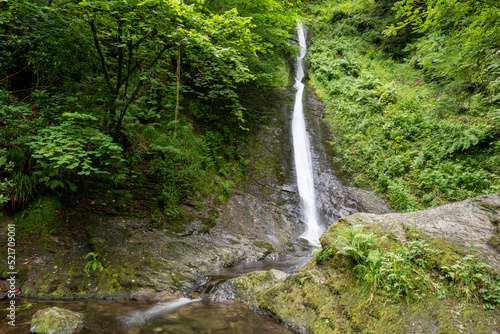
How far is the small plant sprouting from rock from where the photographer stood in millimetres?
4496

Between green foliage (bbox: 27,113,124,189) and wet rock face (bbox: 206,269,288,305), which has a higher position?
green foliage (bbox: 27,113,124,189)

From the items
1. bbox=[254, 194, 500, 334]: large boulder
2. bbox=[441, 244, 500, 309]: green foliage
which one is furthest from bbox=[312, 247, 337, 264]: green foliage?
bbox=[441, 244, 500, 309]: green foliage

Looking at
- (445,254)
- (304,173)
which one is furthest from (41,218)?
(304,173)

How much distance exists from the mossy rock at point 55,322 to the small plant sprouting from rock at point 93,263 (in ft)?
4.45

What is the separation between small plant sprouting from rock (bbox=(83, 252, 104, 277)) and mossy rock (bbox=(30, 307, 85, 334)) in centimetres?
136

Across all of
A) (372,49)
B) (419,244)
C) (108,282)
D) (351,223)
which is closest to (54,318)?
(108,282)

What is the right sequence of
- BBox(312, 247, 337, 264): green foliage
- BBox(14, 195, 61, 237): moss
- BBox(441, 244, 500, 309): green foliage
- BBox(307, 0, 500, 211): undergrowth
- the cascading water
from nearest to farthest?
BBox(441, 244, 500, 309): green foliage
BBox(312, 247, 337, 264): green foliage
BBox(14, 195, 61, 237): moss
BBox(307, 0, 500, 211): undergrowth
the cascading water

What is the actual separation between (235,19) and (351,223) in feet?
14.7

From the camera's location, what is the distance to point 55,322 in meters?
2.98

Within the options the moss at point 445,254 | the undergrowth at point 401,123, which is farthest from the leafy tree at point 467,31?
the moss at point 445,254

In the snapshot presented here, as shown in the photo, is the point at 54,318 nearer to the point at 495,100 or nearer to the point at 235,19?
the point at 235,19

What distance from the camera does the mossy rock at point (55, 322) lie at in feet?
9.57

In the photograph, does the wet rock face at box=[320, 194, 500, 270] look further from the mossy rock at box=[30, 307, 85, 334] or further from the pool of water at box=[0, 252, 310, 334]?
the mossy rock at box=[30, 307, 85, 334]

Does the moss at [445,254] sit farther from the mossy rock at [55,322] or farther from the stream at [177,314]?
the mossy rock at [55,322]
